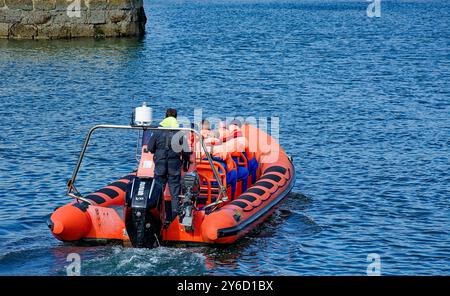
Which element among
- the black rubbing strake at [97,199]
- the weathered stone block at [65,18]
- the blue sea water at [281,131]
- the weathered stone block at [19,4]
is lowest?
the blue sea water at [281,131]

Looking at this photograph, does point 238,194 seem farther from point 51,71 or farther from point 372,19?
point 372,19

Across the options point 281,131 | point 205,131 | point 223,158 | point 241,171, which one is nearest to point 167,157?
point 223,158

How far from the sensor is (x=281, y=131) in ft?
96.4

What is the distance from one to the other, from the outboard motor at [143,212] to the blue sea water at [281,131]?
0.25m

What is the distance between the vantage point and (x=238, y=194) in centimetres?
1909

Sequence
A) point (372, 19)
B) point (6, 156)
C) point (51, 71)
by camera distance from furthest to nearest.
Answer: point (372, 19), point (51, 71), point (6, 156)

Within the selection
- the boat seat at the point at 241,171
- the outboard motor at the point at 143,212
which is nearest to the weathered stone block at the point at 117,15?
the boat seat at the point at 241,171

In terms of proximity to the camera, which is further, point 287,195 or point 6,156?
point 6,156

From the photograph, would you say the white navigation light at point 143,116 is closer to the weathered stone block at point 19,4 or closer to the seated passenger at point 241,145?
the seated passenger at point 241,145

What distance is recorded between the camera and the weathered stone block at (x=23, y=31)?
48375 mm

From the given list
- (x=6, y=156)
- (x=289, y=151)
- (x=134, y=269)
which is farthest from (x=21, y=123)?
(x=134, y=269)

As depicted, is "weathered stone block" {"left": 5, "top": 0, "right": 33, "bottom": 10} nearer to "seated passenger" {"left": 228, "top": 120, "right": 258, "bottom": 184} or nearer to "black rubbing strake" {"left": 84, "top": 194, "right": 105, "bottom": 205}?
"seated passenger" {"left": 228, "top": 120, "right": 258, "bottom": 184}

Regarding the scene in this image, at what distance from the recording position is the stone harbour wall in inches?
1890

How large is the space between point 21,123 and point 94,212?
13.5 metres
